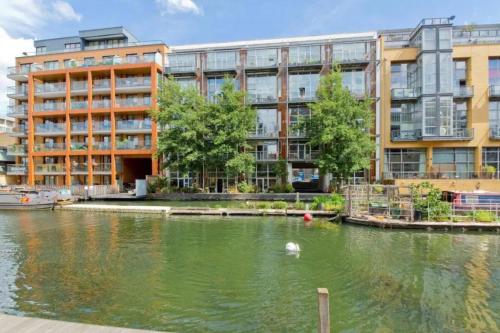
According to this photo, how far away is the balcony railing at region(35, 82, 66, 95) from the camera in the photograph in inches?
1804

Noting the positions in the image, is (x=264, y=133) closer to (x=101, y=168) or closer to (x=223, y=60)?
(x=223, y=60)

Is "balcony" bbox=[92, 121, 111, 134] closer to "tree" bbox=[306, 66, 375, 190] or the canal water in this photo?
"tree" bbox=[306, 66, 375, 190]

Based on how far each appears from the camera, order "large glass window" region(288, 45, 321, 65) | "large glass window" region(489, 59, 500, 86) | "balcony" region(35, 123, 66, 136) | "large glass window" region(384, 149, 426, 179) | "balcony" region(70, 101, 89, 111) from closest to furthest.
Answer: "large glass window" region(489, 59, 500, 86)
"large glass window" region(384, 149, 426, 179)
"large glass window" region(288, 45, 321, 65)
"balcony" region(70, 101, 89, 111)
"balcony" region(35, 123, 66, 136)

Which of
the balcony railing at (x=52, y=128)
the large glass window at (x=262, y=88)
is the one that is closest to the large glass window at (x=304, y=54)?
the large glass window at (x=262, y=88)

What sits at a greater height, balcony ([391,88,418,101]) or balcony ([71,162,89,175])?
balcony ([391,88,418,101])

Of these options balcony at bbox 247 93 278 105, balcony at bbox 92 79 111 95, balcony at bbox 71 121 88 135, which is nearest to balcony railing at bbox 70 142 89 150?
balcony at bbox 71 121 88 135

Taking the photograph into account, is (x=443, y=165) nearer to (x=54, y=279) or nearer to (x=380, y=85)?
(x=380, y=85)

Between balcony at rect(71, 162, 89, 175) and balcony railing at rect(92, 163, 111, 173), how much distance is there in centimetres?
101

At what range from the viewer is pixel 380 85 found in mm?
38875

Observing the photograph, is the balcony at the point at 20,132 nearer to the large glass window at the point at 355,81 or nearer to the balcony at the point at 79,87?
the balcony at the point at 79,87

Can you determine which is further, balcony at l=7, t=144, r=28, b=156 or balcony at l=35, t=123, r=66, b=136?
balcony at l=7, t=144, r=28, b=156

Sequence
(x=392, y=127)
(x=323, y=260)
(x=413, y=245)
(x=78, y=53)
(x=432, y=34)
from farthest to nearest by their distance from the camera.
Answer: (x=78, y=53)
(x=392, y=127)
(x=432, y=34)
(x=413, y=245)
(x=323, y=260)

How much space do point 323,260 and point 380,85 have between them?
3247cm

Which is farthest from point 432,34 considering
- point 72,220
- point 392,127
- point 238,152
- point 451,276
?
point 72,220
